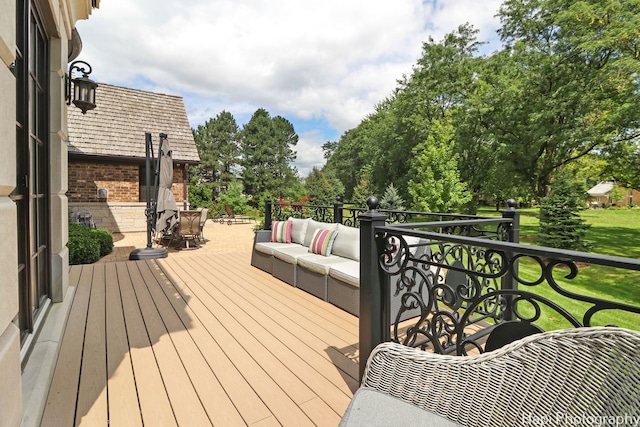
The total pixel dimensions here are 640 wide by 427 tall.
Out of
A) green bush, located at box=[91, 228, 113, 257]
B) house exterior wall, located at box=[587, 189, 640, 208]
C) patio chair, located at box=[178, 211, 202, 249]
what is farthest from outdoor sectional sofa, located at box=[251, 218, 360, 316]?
house exterior wall, located at box=[587, 189, 640, 208]

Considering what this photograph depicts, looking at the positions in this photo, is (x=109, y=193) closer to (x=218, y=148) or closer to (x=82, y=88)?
(x=82, y=88)

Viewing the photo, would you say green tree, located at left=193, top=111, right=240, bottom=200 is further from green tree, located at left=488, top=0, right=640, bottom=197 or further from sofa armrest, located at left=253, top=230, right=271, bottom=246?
sofa armrest, located at left=253, top=230, right=271, bottom=246

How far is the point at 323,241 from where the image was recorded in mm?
4273

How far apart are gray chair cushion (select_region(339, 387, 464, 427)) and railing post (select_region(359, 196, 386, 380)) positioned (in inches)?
24.5

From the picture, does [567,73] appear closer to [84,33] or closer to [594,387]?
[594,387]

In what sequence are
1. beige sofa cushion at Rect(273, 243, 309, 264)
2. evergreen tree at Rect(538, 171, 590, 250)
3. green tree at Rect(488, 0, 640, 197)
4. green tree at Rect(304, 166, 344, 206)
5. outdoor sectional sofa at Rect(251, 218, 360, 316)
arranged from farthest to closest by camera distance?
green tree at Rect(304, 166, 344, 206), evergreen tree at Rect(538, 171, 590, 250), green tree at Rect(488, 0, 640, 197), beige sofa cushion at Rect(273, 243, 309, 264), outdoor sectional sofa at Rect(251, 218, 360, 316)

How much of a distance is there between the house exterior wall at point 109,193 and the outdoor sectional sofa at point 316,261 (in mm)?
7920

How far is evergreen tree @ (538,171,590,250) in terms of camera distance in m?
8.90

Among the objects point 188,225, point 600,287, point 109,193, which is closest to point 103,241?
point 188,225

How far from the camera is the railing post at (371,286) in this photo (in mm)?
1894

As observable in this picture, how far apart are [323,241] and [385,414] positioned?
3113 mm

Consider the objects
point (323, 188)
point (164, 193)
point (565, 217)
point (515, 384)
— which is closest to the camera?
point (515, 384)

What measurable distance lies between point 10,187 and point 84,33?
9.48 m

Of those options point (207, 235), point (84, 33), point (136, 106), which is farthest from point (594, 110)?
point (136, 106)
